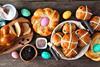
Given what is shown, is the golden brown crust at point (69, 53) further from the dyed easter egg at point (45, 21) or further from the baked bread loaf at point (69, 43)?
the dyed easter egg at point (45, 21)

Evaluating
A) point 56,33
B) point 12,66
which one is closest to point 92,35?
point 56,33

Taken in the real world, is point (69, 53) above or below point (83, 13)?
below

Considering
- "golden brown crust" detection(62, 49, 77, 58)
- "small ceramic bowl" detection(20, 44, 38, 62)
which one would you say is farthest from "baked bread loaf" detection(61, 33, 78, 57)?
"small ceramic bowl" detection(20, 44, 38, 62)

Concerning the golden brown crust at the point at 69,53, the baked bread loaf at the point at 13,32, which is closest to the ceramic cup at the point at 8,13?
the baked bread loaf at the point at 13,32

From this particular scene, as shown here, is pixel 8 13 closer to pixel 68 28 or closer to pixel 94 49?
pixel 68 28

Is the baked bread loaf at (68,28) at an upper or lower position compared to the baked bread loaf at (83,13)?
lower

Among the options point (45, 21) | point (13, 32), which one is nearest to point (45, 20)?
point (45, 21)

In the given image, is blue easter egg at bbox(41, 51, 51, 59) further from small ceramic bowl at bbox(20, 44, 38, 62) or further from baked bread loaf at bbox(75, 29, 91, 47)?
baked bread loaf at bbox(75, 29, 91, 47)
